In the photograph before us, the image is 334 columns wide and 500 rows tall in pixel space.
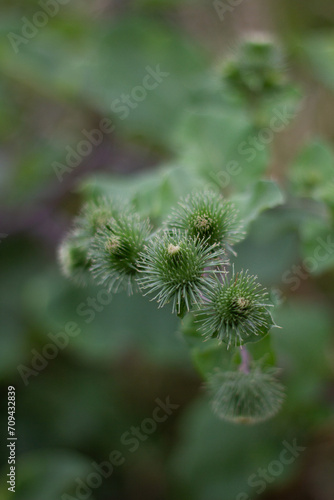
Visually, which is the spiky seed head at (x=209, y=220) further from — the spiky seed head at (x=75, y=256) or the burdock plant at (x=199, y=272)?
the spiky seed head at (x=75, y=256)

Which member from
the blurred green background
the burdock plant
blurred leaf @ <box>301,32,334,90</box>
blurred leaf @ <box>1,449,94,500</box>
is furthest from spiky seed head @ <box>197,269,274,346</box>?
blurred leaf @ <box>301,32,334,90</box>

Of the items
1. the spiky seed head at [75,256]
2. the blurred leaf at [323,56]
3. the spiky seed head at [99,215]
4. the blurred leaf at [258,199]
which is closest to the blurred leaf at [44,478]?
the spiky seed head at [75,256]

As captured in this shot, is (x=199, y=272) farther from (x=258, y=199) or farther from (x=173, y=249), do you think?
(x=258, y=199)

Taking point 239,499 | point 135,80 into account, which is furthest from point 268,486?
point 135,80

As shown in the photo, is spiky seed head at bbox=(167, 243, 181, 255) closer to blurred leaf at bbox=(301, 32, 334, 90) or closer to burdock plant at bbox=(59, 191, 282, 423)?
burdock plant at bbox=(59, 191, 282, 423)

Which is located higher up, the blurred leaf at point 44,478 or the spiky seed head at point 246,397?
the spiky seed head at point 246,397

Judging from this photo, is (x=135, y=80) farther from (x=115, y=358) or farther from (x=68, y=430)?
(x=68, y=430)
